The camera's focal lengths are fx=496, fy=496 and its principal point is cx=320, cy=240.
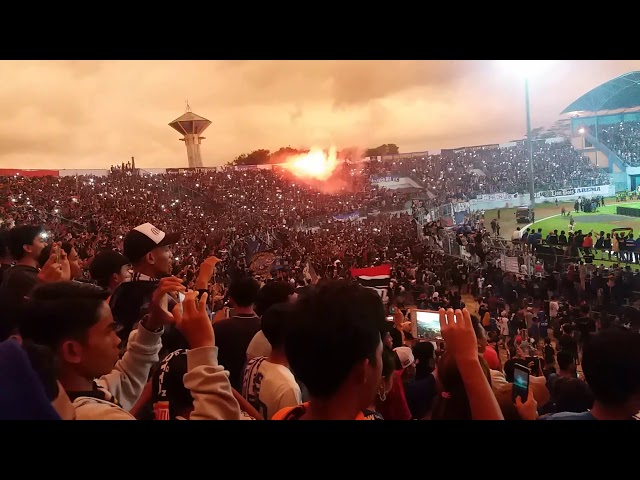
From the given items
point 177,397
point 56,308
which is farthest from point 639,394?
point 56,308

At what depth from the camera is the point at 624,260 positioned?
492cm

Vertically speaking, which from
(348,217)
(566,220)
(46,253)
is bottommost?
(566,220)

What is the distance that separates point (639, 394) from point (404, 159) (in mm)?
3637

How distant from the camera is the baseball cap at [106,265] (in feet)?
8.81

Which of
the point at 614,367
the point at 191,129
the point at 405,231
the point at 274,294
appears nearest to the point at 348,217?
the point at 405,231

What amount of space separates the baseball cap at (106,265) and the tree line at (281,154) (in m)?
2.02

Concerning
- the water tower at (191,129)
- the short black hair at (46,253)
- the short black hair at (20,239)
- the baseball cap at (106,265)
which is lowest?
the baseball cap at (106,265)

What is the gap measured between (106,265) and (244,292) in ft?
2.64

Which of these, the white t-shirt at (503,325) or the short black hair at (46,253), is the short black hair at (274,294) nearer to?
the short black hair at (46,253)

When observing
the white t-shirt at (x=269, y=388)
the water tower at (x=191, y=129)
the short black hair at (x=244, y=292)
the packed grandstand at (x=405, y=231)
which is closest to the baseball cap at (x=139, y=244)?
the packed grandstand at (x=405, y=231)

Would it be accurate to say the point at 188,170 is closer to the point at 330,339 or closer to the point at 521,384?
the point at 521,384

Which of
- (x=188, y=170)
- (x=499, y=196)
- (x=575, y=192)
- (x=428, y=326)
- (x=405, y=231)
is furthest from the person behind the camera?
(x=575, y=192)

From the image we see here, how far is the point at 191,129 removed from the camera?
4.29 metres

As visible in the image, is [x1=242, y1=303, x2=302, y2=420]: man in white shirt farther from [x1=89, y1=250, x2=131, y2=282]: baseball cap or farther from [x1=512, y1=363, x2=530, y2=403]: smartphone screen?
[x1=89, y1=250, x2=131, y2=282]: baseball cap
